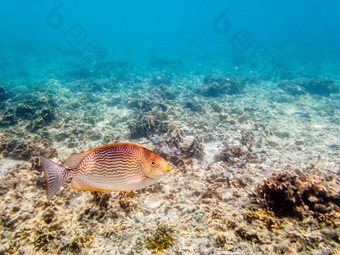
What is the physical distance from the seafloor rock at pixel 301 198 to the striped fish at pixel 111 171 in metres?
2.10

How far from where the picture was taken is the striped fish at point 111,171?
1903 millimetres

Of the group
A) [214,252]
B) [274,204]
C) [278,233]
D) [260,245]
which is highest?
[274,204]

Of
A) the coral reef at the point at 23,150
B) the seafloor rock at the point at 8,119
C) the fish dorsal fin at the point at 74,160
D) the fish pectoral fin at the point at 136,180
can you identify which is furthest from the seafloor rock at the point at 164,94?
the fish pectoral fin at the point at 136,180

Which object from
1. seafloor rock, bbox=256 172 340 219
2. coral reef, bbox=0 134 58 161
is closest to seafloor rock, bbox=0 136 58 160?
coral reef, bbox=0 134 58 161

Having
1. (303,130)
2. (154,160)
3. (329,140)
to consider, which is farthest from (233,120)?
(154,160)

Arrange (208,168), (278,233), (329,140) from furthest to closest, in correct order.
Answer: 1. (329,140)
2. (208,168)
3. (278,233)

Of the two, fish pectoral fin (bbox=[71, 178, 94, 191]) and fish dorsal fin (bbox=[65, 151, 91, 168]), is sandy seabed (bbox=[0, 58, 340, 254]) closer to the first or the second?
fish pectoral fin (bbox=[71, 178, 94, 191])

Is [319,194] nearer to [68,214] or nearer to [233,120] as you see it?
[68,214]

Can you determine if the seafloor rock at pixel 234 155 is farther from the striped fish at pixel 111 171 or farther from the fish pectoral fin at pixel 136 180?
the fish pectoral fin at pixel 136 180

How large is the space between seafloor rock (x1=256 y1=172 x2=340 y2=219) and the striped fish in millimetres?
2103

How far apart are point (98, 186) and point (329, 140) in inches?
410

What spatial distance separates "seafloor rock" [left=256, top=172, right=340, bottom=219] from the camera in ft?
8.18

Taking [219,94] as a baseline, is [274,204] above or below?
below

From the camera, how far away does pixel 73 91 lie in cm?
1558
